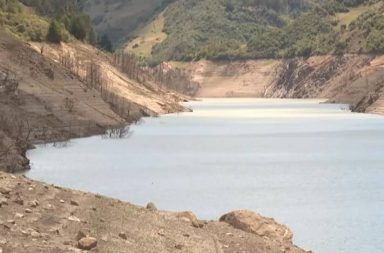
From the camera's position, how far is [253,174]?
4425 centimetres

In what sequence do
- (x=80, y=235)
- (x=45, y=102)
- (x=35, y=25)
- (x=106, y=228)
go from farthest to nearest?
1. (x=35, y=25)
2. (x=45, y=102)
3. (x=106, y=228)
4. (x=80, y=235)

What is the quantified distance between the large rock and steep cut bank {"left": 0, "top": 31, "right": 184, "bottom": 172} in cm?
2105

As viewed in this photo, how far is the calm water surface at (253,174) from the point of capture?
28344 millimetres

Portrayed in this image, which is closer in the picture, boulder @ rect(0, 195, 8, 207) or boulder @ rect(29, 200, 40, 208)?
boulder @ rect(0, 195, 8, 207)

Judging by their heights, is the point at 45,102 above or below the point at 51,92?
below

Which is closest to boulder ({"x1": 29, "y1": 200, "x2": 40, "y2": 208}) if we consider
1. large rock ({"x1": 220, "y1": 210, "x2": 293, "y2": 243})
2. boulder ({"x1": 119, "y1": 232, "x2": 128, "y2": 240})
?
boulder ({"x1": 119, "y1": 232, "x2": 128, "y2": 240})

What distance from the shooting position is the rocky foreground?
52.2 ft

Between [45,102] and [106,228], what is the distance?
166ft

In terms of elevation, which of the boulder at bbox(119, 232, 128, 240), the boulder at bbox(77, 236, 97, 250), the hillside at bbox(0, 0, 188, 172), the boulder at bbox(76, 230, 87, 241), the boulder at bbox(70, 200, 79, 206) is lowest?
the hillside at bbox(0, 0, 188, 172)

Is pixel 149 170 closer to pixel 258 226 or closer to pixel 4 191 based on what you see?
pixel 258 226

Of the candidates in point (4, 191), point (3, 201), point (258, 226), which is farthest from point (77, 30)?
point (3, 201)

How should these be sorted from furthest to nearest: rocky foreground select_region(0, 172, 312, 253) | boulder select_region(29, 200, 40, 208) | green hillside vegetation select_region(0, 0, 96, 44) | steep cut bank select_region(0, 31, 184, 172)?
green hillside vegetation select_region(0, 0, 96, 44) → steep cut bank select_region(0, 31, 184, 172) → boulder select_region(29, 200, 40, 208) → rocky foreground select_region(0, 172, 312, 253)

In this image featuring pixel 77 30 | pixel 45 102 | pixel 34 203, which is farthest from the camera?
pixel 77 30

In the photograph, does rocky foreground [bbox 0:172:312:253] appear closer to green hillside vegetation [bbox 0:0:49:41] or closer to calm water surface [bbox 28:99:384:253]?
calm water surface [bbox 28:99:384:253]
